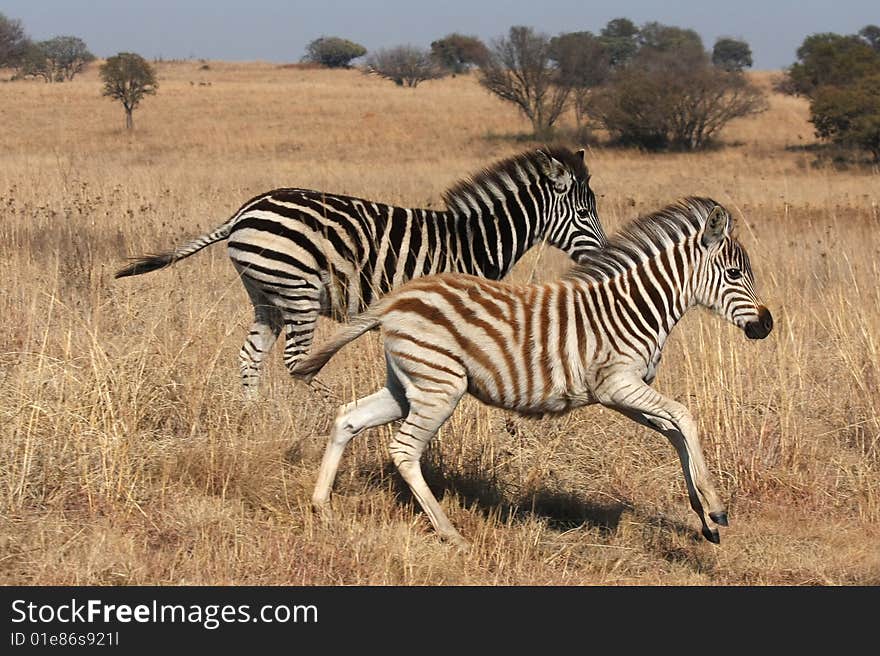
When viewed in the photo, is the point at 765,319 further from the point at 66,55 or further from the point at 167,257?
the point at 66,55

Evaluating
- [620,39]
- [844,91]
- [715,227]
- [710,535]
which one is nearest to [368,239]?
[715,227]

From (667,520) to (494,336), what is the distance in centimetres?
156

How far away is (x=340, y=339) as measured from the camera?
5520mm

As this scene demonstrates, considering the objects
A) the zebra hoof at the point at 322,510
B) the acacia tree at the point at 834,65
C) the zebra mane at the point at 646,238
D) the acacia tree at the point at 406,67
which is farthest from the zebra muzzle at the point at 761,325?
the acacia tree at the point at 406,67

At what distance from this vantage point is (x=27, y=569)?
4730 mm

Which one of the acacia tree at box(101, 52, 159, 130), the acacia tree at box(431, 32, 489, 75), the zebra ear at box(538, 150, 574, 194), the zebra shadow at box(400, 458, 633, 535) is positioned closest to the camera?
the zebra shadow at box(400, 458, 633, 535)

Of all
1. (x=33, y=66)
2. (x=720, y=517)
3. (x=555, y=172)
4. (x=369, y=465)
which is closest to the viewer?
(x=720, y=517)

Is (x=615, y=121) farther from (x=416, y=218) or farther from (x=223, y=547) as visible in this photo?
(x=223, y=547)

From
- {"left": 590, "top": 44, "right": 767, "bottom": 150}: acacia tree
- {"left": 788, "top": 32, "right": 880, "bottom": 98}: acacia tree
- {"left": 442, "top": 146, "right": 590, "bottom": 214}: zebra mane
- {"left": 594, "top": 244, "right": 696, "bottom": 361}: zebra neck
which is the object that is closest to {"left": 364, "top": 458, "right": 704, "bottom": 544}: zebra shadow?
{"left": 594, "top": 244, "right": 696, "bottom": 361}: zebra neck

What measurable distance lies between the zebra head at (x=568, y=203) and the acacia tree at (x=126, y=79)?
122 feet

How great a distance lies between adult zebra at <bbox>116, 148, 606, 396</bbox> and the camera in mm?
7133

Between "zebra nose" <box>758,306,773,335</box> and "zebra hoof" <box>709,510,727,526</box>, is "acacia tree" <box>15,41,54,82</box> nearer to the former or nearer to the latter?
"zebra nose" <box>758,306,773,335</box>

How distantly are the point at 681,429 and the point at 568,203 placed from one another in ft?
10.2

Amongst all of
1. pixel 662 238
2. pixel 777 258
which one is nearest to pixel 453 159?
pixel 777 258
